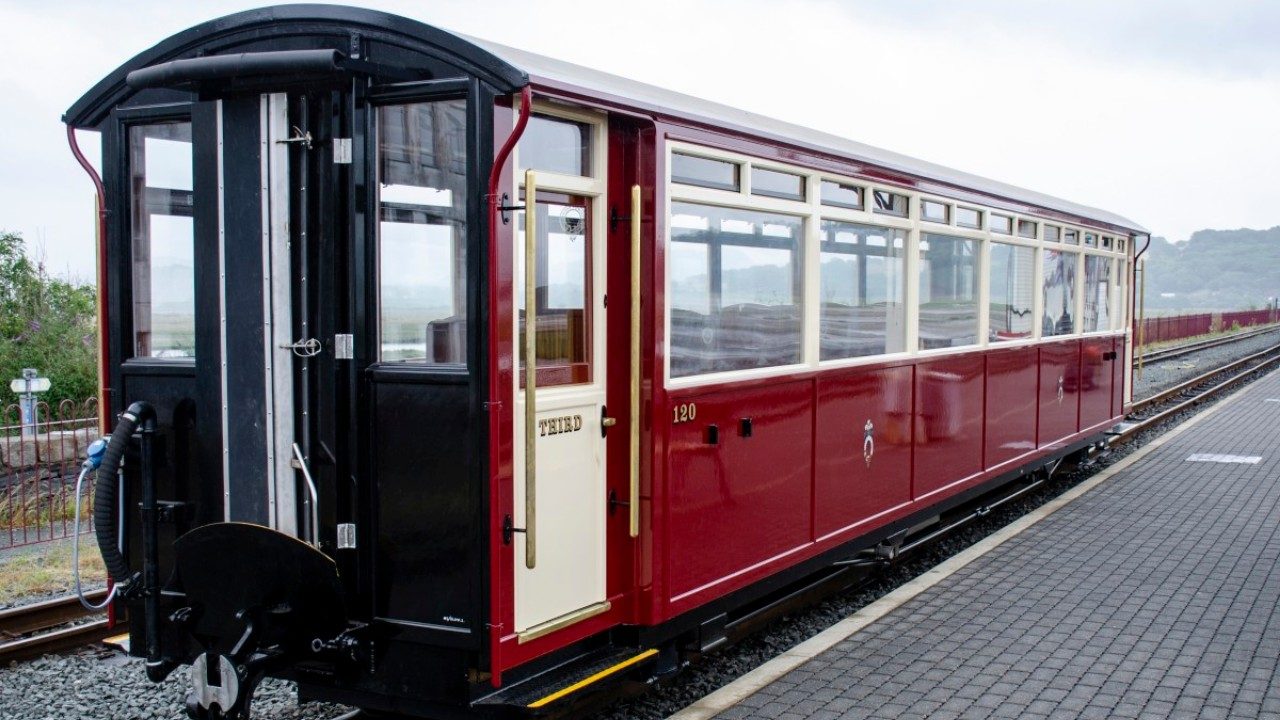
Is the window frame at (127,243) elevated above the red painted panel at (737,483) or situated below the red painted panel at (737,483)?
above

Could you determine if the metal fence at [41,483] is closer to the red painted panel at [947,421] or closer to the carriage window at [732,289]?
the carriage window at [732,289]

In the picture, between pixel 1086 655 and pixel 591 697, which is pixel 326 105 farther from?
pixel 1086 655

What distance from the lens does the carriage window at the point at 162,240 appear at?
5.12 metres

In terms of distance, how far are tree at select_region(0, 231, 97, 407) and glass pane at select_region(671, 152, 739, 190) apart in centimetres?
1190

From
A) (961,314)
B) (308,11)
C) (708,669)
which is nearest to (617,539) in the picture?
(708,669)

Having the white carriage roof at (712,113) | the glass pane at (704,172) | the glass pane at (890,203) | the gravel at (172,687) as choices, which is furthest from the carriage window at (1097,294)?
the glass pane at (704,172)

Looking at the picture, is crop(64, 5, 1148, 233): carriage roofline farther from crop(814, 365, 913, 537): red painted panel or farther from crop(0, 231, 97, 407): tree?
crop(0, 231, 97, 407): tree

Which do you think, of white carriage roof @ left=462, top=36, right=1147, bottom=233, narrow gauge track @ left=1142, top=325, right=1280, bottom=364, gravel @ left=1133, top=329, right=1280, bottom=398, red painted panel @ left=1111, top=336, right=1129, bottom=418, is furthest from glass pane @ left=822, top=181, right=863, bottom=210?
narrow gauge track @ left=1142, top=325, right=1280, bottom=364

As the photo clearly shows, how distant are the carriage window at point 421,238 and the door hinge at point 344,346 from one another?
0.38ft

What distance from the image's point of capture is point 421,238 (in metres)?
4.70

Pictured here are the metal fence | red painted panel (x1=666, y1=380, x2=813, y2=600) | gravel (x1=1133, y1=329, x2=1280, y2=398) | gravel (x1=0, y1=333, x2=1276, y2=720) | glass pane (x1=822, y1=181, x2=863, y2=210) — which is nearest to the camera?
gravel (x1=0, y1=333, x2=1276, y2=720)

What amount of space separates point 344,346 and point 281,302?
29 cm

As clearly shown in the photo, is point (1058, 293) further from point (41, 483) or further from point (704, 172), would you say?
point (41, 483)

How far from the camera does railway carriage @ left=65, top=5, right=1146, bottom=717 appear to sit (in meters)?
4.57
